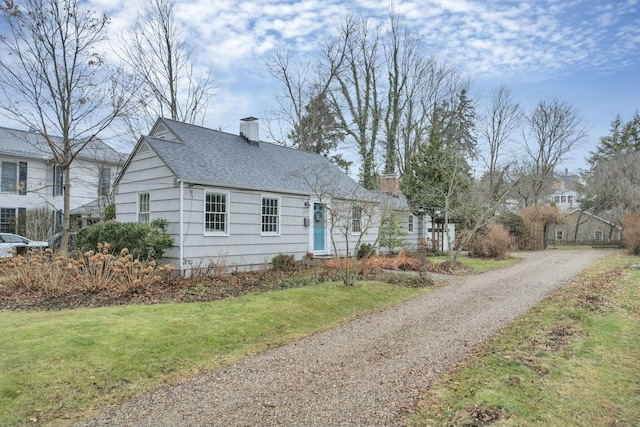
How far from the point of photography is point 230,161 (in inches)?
522

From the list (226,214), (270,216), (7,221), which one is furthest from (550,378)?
(7,221)

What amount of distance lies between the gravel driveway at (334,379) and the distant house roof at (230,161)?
4.90 meters

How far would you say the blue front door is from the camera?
15266 mm

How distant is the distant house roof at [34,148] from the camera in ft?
69.8

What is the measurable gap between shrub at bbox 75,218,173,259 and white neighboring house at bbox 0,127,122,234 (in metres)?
9.42

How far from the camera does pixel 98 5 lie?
39.2 ft

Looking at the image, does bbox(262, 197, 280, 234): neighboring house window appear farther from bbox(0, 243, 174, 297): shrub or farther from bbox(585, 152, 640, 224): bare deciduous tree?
bbox(585, 152, 640, 224): bare deciduous tree

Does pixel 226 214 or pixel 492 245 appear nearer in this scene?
pixel 226 214

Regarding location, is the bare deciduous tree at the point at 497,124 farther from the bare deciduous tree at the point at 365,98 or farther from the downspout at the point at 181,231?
the downspout at the point at 181,231

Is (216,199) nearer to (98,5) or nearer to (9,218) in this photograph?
(98,5)

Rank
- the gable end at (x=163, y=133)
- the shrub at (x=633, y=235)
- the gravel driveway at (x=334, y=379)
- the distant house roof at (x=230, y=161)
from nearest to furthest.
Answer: the gravel driveway at (x=334, y=379) → the distant house roof at (x=230, y=161) → the gable end at (x=163, y=133) → the shrub at (x=633, y=235)

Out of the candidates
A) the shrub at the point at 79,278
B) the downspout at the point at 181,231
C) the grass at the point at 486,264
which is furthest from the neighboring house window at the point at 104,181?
the grass at the point at 486,264

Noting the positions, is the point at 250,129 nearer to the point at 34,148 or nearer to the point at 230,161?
the point at 230,161

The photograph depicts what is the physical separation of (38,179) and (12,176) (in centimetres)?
117
